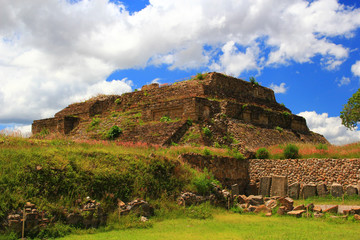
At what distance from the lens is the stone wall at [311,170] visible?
17312 millimetres

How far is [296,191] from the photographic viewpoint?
17.5 meters

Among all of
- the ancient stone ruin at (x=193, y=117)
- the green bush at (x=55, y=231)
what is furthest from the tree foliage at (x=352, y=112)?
the green bush at (x=55, y=231)

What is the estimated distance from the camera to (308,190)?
56.8ft

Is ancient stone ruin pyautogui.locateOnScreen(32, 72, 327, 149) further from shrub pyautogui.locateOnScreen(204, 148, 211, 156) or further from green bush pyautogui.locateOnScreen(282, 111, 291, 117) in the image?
shrub pyautogui.locateOnScreen(204, 148, 211, 156)

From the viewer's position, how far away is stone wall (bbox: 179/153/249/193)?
17.1 metres

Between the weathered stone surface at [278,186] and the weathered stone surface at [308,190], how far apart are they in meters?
0.90

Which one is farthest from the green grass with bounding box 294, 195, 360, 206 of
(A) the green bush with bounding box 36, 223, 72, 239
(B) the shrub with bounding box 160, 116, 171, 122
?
(A) the green bush with bounding box 36, 223, 72, 239

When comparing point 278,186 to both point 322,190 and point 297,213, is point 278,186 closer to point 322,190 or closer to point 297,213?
point 322,190

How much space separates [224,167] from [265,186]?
2.32m

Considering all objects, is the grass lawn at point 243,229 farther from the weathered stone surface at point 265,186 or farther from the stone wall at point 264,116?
the stone wall at point 264,116

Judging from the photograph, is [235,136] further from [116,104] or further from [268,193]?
[116,104]

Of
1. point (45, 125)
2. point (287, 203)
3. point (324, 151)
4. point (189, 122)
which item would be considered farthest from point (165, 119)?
point (45, 125)

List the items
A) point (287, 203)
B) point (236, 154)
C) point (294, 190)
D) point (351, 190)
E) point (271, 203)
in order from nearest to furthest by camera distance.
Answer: point (287, 203)
point (271, 203)
point (351, 190)
point (294, 190)
point (236, 154)

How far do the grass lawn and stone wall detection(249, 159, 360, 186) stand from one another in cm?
648
